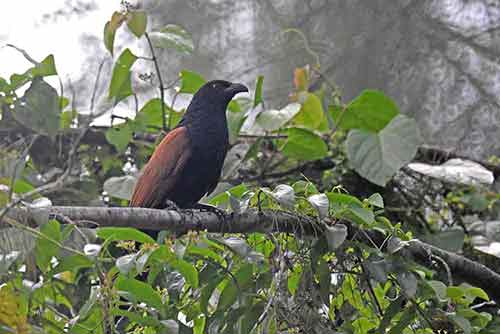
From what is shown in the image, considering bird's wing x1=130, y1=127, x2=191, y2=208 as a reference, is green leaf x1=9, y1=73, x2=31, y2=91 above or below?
above

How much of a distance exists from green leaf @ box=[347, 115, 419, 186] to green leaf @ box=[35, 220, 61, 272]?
1328 mm

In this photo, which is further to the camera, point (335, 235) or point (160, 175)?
point (160, 175)

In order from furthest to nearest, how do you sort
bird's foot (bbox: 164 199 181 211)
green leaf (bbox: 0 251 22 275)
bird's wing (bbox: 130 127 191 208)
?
1. bird's wing (bbox: 130 127 191 208)
2. bird's foot (bbox: 164 199 181 211)
3. green leaf (bbox: 0 251 22 275)

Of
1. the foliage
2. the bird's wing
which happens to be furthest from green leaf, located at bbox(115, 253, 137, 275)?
the bird's wing

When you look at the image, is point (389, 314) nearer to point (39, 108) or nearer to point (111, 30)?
point (111, 30)

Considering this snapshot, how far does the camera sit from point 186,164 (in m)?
2.84

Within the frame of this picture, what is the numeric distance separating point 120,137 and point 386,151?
0.99m

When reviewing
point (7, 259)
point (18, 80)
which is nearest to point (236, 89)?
point (18, 80)

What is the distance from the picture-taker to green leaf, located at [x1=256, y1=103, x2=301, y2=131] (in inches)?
121

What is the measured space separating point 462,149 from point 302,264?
1.66m

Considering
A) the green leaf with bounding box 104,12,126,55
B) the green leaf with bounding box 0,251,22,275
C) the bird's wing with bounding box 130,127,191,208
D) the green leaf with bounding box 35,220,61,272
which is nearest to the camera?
the green leaf with bounding box 0,251,22,275

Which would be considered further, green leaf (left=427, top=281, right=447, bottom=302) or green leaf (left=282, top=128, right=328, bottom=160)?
green leaf (left=282, top=128, right=328, bottom=160)

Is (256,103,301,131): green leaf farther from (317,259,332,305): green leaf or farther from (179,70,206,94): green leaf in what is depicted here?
(317,259,332,305): green leaf

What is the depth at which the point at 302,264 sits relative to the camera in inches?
78.0
